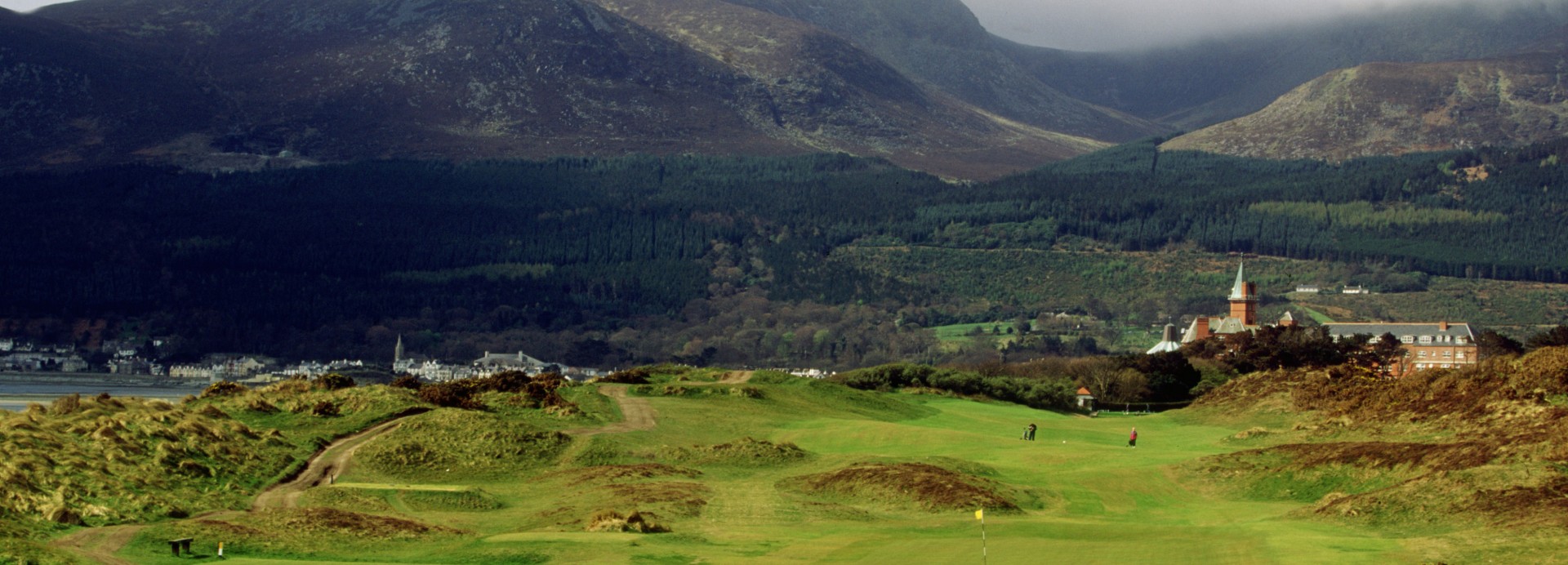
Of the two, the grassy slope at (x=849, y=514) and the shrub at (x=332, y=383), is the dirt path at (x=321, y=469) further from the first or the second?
the shrub at (x=332, y=383)

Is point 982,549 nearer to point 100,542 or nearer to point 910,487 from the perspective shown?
point 910,487

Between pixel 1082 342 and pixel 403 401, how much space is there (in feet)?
368

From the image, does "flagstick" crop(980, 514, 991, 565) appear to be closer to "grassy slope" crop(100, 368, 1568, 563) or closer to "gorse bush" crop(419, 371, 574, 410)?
"grassy slope" crop(100, 368, 1568, 563)

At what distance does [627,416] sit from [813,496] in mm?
21296

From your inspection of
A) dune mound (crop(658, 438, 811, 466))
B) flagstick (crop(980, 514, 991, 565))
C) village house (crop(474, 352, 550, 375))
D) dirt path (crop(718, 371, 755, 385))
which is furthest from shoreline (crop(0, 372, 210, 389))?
flagstick (crop(980, 514, 991, 565))

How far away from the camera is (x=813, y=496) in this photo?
5631cm

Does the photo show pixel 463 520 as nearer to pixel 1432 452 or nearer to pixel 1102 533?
pixel 1102 533

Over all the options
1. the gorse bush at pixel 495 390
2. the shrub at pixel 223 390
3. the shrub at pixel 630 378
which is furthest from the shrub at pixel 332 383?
the shrub at pixel 630 378

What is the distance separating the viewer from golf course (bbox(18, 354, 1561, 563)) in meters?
42.7

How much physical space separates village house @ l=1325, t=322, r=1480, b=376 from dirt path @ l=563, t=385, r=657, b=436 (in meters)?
72.7

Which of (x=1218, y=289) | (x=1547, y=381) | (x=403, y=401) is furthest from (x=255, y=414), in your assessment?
(x=1218, y=289)

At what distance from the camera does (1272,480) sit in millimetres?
57938

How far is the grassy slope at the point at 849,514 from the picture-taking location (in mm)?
42500

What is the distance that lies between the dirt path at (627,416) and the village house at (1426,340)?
238 feet
